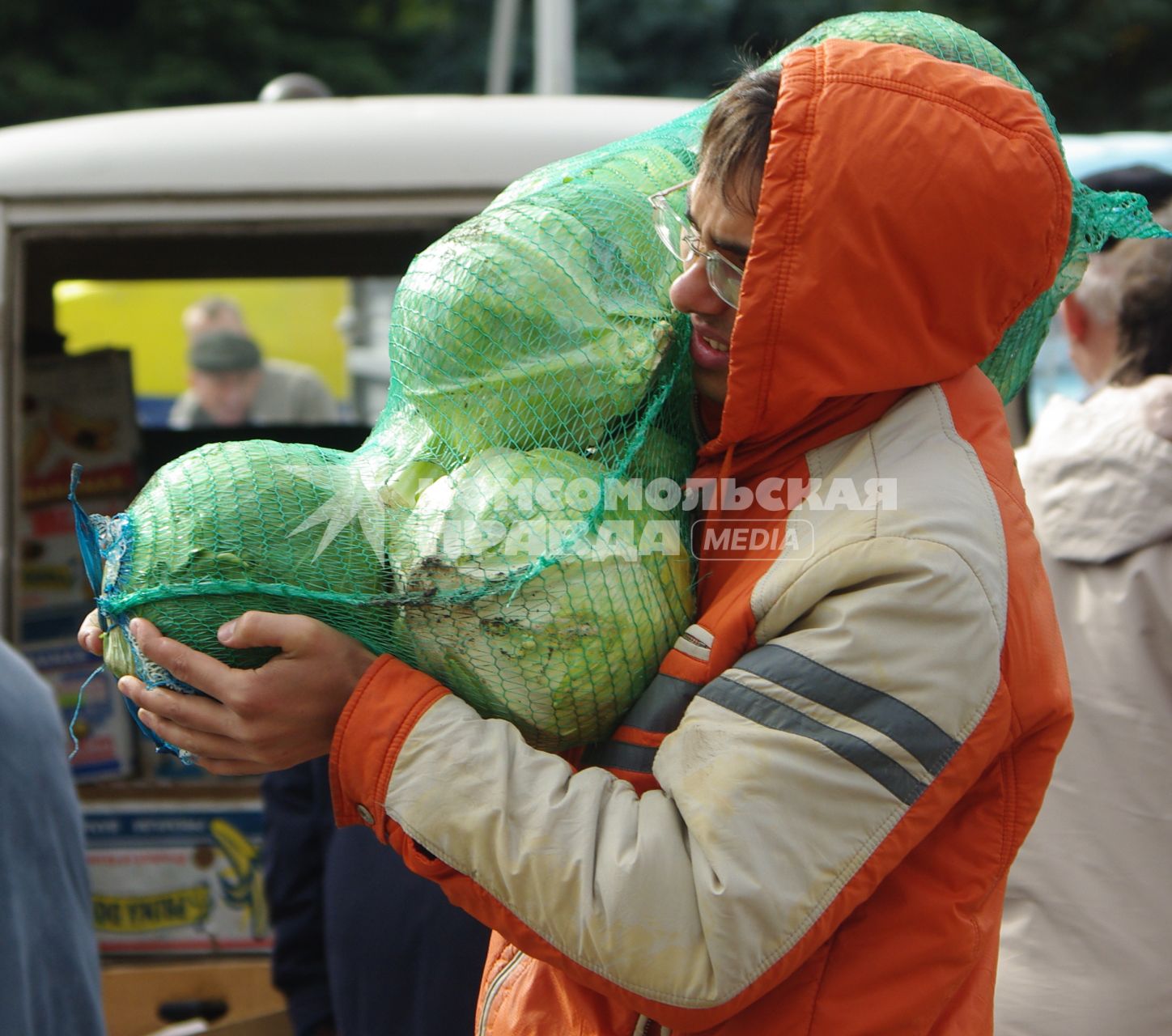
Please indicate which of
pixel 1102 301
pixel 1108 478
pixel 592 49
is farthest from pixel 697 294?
pixel 592 49

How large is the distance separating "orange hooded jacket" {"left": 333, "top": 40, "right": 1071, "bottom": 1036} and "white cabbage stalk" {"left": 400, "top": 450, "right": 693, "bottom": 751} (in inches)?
2.0

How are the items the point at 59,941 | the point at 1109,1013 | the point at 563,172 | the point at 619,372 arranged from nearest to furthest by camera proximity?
1. the point at 619,372
2. the point at 563,172
3. the point at 59,941
4. the point at 1109,1013

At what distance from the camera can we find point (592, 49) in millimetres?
11695

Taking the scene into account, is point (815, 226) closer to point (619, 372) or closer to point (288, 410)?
point (619, 372)

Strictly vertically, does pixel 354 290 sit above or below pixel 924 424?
below

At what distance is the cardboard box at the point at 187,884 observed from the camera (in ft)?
12.1

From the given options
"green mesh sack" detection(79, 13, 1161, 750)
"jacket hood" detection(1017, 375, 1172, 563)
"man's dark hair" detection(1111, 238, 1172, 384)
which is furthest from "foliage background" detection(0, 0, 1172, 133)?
"green mesh sack" detection(79, 13, 1161, 750)

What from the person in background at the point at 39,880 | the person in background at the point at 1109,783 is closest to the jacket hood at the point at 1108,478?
the person in background at the point at 1109,783

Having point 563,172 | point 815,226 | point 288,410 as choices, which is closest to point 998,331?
point 815,226

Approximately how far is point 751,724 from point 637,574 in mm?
229

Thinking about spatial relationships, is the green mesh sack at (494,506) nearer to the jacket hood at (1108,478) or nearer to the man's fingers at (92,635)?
the man's fingers at (92,635)

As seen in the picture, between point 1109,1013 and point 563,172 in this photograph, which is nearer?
point 563,172

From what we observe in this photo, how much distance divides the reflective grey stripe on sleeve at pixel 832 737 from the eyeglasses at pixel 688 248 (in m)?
0.42

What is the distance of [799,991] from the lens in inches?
53.7
